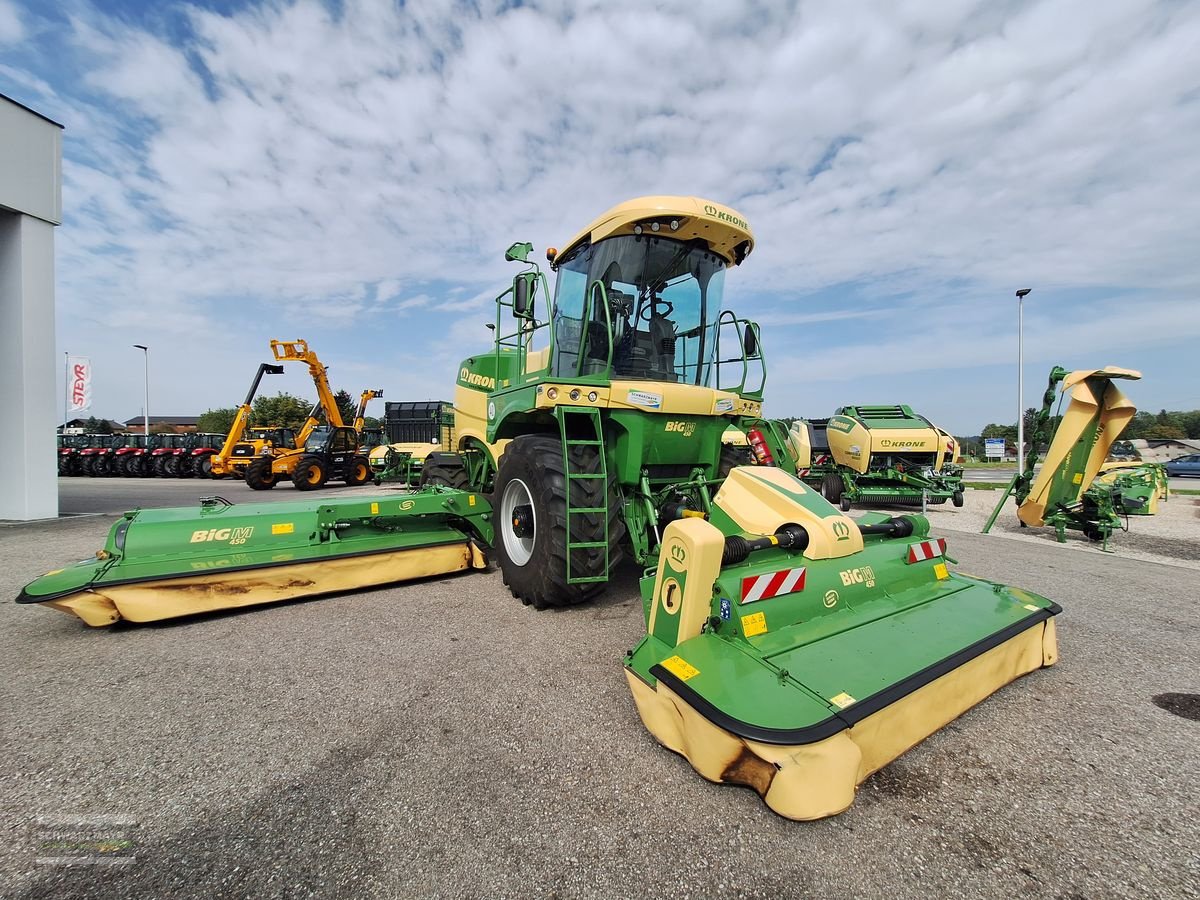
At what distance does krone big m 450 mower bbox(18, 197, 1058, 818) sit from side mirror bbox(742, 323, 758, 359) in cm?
3

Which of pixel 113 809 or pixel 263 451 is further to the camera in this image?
pixel 263 451

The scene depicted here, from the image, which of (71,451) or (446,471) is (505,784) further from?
(71,451)

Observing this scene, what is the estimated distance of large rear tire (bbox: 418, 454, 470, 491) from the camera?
709cm

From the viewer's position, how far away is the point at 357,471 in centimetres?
1727

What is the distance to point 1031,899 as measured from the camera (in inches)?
62.1

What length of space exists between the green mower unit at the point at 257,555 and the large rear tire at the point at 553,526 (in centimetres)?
93

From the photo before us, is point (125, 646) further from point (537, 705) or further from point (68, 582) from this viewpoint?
point (537, 705)

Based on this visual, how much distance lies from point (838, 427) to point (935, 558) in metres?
8.87

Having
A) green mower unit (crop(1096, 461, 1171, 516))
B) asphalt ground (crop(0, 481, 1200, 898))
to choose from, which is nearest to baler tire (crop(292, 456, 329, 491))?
asphalt ground (crop(0, 481, 1200, 898))

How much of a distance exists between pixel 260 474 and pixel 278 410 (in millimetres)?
38876

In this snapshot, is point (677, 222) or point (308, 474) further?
point (308, 474)

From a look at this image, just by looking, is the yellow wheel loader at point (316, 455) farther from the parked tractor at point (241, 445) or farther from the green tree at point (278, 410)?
the green tree at point (278, 410)

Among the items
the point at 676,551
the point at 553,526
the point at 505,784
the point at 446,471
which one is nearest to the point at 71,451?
the point at 446,471

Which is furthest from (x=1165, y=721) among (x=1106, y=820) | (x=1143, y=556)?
(x=1143, y=556)
